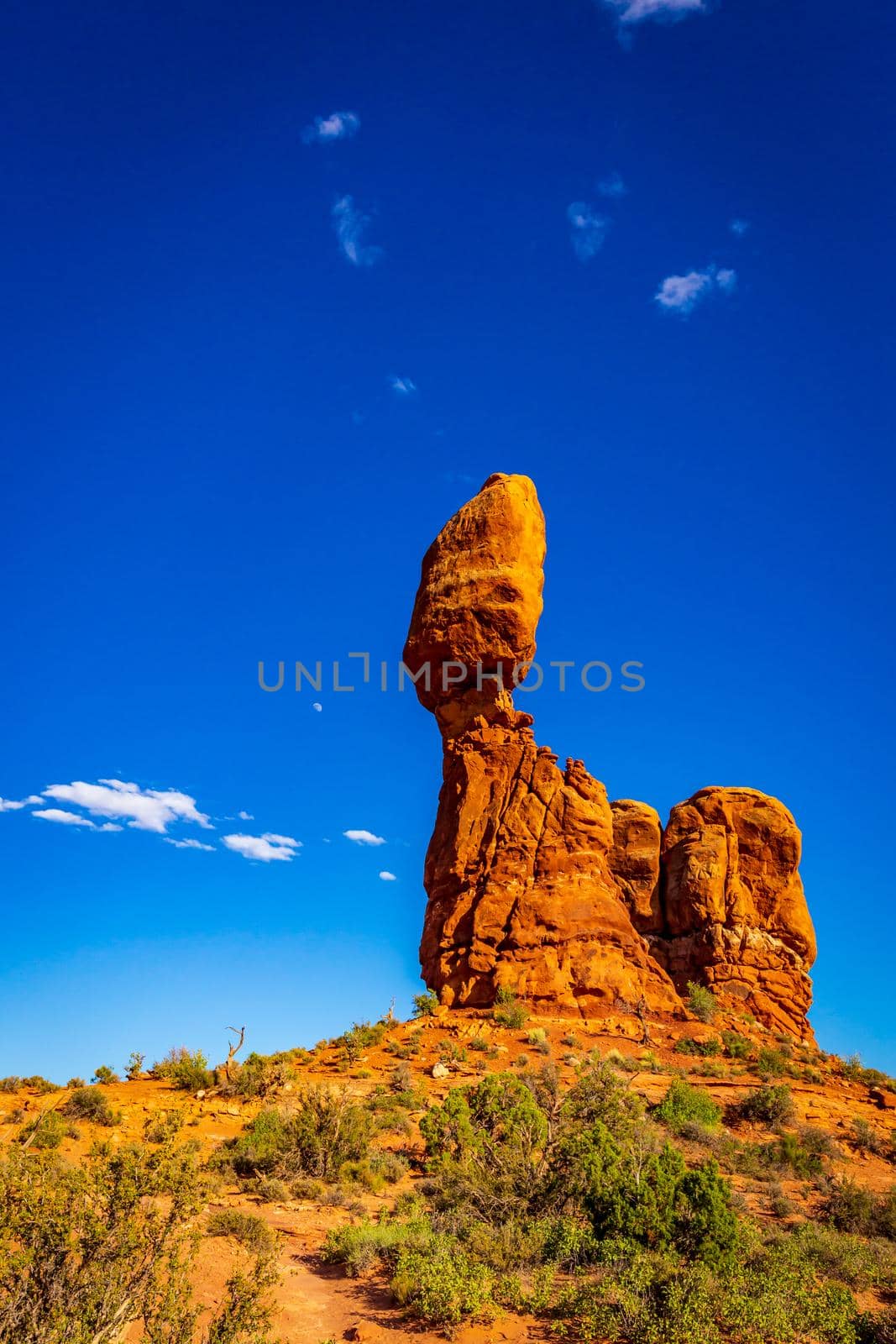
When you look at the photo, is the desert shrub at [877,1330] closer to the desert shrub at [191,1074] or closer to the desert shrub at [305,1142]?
the desert shrub at [305,1142]

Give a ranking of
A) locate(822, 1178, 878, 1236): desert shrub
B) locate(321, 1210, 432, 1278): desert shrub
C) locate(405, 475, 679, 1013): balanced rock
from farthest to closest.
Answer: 1. locate(405, 475, 679, 1013): balanced rock
2. locate(822, 1178, 878, 1236): desert shrub
3. locate(321, 1210, 432, 1278): desert shrub

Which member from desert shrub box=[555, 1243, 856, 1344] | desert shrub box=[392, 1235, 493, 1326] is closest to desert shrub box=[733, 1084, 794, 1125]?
desert shrub box=[555, 1243, 856, 1344]

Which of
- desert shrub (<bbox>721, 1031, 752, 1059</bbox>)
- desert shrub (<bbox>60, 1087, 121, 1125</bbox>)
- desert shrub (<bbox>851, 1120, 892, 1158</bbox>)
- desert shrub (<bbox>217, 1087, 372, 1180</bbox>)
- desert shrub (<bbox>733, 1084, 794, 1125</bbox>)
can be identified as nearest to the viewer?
desert shrub (<bbox>217, 1087, 372, 1180</bbox>)

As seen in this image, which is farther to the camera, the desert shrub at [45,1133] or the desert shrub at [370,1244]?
the desert shrub at [45,1133]

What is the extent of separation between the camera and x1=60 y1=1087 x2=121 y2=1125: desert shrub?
55.5ft

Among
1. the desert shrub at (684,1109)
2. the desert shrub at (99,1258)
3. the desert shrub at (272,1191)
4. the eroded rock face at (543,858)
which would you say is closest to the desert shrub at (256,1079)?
the desert shrub at (272,1191)

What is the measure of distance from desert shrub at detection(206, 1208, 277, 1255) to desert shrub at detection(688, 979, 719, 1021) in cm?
1985

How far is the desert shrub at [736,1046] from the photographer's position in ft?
79.6

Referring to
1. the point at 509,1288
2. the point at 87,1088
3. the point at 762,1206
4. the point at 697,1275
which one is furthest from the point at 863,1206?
the point at 87,1088

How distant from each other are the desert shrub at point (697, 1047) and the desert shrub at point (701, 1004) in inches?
101

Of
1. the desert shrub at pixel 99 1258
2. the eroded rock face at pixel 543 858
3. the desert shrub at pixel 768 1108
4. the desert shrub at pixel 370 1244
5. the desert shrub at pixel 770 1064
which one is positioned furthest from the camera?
the eroded rock face at pixel 543 858

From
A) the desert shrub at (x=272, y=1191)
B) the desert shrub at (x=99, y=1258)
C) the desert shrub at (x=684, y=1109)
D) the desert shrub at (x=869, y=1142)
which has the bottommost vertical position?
the desert shrub at (x=272, y=1191)

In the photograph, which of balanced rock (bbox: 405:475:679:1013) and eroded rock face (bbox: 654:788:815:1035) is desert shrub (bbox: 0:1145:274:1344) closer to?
balanced rock (bbox: 405:475:679:1013)

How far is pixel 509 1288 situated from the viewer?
8688mm
